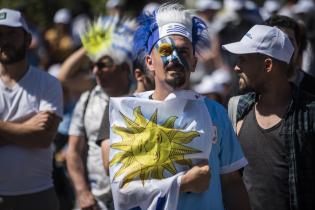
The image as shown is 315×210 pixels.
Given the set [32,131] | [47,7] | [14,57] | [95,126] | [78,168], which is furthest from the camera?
[47,7]

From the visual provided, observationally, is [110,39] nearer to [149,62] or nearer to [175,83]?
[149,62]

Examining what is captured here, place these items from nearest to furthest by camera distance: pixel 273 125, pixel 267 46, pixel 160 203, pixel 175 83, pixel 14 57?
pixel 160 203, pixel 175 83, pixel 273 125, pixel 267 46, pixel 14 57

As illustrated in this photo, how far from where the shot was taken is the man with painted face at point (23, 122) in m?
6.56

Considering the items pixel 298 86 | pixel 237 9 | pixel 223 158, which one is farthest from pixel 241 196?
pixel 237 9

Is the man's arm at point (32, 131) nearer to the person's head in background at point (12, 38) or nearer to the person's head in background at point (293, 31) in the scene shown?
the person's head in background at point (12, 38)

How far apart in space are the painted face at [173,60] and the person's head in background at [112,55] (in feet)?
7.59

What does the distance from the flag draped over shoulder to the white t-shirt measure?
6.26 feet

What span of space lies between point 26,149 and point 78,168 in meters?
0.80

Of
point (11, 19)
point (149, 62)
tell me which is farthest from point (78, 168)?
point (149, 62)

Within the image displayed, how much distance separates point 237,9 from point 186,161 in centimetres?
708

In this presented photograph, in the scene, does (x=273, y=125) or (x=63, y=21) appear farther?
(x=63, y=21)

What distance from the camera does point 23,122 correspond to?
6641 mm

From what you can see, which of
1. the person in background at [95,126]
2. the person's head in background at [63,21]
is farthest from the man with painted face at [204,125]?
the person's head in background at [63,21]

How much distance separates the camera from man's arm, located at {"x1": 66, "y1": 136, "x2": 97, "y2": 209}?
7.23 metres
